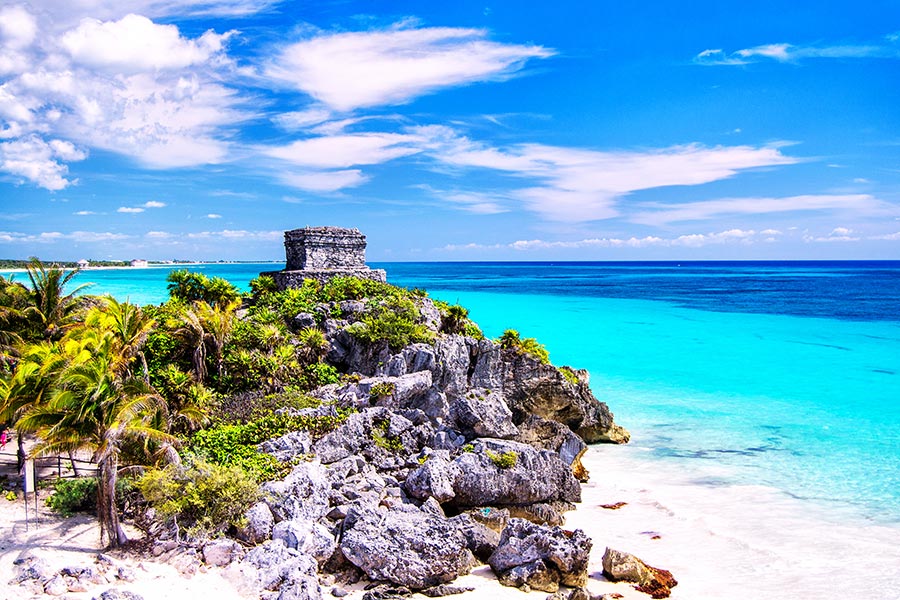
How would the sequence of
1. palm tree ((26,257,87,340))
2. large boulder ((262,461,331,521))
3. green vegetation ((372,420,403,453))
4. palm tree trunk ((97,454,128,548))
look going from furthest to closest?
1. palm tree ((26,257,87,340))
2. green vegetation ((372,420,403,453))
3. large boulder ((262,461,331,521))
4. palm tree trunk ((97,454,128,548))

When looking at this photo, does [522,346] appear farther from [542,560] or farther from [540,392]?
[542,560]

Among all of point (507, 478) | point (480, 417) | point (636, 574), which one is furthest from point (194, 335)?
point (636, 574)

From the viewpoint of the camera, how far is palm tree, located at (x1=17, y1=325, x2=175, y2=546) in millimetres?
8664

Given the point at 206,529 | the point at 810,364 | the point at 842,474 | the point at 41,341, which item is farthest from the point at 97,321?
the point at 810,364

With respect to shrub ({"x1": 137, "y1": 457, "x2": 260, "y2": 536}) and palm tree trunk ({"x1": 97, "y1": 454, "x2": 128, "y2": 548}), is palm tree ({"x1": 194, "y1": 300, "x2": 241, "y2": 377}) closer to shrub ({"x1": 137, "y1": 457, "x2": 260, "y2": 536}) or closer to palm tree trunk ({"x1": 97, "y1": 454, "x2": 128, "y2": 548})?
shrub ({"x1": 137, "y1": 457, "x2": 260, "y2": 536})

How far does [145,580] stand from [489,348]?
37.2ft

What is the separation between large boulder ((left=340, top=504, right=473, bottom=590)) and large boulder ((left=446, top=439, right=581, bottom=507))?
1.89 metres

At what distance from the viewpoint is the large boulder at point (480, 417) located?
14.4m

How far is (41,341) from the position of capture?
1539cm

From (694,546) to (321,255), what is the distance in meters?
15.5

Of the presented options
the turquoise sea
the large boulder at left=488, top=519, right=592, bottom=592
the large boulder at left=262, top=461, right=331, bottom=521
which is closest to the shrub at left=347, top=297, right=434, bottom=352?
the large boulder at left=262, top=461, right=331, bottom=521

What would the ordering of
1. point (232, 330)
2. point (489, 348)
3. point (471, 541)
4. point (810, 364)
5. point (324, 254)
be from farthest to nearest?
point (810, 364) → point (324, 254) → point (489, 348) → point (232, 330) → point (471, 541)

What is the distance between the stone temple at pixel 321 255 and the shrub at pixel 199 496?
12.2m

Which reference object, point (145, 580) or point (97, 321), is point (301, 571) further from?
point (97, 321)
